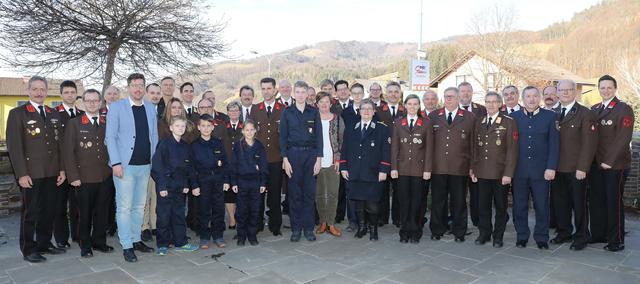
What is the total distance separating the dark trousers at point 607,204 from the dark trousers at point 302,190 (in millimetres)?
3408

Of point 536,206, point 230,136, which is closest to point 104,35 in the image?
point 230,136

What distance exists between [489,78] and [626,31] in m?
79.2

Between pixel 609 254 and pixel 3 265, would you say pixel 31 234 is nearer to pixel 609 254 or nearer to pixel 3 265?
pixel 3 265

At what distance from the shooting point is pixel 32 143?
16.3 ft

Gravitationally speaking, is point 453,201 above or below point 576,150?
below

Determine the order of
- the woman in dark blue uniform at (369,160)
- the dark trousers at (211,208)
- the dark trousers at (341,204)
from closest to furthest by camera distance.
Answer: the dark trousers at (211,208) < the woman in dark blue uniform at (369,160) < the dark trousers at (341,204)

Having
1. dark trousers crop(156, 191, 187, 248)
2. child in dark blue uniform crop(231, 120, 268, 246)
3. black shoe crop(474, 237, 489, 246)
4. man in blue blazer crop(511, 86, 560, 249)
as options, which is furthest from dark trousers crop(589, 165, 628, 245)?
dark trousers crop(156, 191, 187, 248)

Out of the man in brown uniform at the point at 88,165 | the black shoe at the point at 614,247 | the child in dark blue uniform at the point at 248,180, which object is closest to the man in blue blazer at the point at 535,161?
the black shoe at the point at 614,247

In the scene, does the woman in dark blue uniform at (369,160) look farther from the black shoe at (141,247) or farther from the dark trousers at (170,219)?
the black shoe at (141,247)

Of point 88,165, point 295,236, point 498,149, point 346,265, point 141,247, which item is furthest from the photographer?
point 295,236

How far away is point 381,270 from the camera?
15.3 feet

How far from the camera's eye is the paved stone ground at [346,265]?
441cm

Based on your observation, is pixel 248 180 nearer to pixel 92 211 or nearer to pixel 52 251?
pixel 92 211

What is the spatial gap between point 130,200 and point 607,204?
18.2 ft
